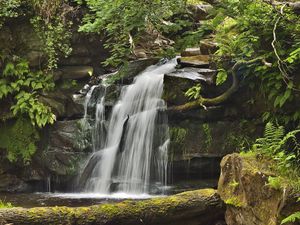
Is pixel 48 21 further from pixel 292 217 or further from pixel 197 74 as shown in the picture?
pixel 292 217

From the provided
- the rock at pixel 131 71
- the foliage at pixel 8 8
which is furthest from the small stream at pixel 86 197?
the foliage at pixel 8 8

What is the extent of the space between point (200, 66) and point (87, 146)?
3503 mm

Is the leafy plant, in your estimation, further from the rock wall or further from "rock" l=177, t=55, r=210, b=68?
the rock wall

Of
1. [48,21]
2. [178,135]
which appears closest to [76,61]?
[48,21]

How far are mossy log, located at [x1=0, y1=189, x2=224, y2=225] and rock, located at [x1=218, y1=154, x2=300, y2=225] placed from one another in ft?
0.96

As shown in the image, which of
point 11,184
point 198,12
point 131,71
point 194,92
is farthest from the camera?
point 198,12

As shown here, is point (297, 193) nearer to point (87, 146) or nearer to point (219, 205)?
point (219, 205)

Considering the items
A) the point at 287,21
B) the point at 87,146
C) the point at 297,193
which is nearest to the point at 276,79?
the point at 287,21

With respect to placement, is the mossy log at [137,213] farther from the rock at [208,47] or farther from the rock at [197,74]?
the rock at [208,47]

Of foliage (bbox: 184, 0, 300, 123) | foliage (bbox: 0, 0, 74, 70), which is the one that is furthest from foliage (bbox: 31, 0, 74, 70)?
foliage (bbox: 184, 0, 300, 123)

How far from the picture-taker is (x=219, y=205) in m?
6.56

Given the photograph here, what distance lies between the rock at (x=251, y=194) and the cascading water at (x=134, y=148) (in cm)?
336

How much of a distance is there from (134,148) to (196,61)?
105 inches

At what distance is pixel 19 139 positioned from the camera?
11.3 meters
